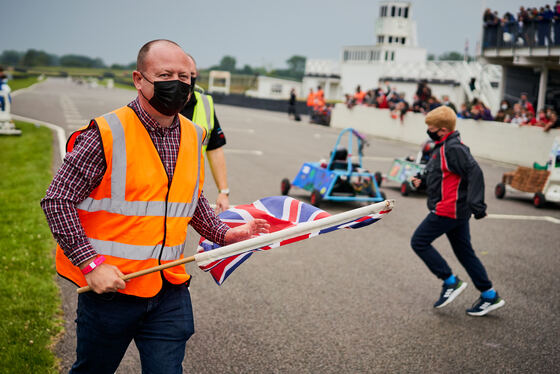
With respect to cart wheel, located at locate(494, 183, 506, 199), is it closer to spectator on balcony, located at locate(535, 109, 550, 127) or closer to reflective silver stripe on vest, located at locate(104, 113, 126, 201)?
spectator on balcony, located at locate(535, 109, 550, 127)

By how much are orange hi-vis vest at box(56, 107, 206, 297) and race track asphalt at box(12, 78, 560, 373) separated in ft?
5.79

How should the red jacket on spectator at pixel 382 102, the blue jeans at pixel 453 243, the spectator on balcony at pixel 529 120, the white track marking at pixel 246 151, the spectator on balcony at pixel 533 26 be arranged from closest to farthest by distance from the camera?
the blue jeans at pixel 453 243 → the white track marking at pixel 246 151 → the spectator on balcony at pixel 529 120 → the spectator on balcony at pixel 533 26 → the red jacket on spectator at pixel 382 102

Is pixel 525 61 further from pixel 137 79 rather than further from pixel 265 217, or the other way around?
pixel 137 79

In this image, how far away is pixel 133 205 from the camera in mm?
2600

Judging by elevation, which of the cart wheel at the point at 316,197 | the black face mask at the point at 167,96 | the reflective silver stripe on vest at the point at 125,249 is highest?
the black face mask at the point at 167,96

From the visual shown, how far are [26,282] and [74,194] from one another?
350 cm

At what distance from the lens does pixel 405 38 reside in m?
128

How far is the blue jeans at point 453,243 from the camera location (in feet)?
18.6

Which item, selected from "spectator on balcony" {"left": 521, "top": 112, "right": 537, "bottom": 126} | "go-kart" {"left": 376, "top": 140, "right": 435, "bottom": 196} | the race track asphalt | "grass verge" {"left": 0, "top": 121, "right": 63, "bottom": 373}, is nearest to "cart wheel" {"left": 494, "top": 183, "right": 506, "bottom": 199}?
"go-kart" {"left": 376, "top": 140, "right": 435, "bottom": 196}

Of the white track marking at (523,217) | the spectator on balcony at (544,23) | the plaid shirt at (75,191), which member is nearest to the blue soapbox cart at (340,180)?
the white track marking at (523,217)

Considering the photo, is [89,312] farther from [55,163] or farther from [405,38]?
[405,38]

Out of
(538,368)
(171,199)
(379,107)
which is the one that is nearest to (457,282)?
(538,368)

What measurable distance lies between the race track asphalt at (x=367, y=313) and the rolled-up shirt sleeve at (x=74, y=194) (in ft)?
6.34

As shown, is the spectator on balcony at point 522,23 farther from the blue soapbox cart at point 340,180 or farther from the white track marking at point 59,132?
the white track marking at point 59,132
